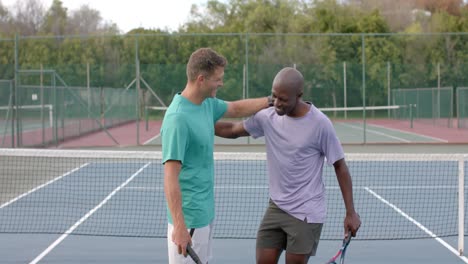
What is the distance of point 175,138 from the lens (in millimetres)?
4215

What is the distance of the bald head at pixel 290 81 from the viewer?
4.61 metres

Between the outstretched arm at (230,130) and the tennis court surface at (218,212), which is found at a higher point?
the outstretched arm at (230,130)

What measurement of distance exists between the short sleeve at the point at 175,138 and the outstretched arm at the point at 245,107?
0.76m

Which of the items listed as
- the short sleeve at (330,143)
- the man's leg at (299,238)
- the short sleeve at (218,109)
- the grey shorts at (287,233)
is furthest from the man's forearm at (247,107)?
the man's leg at (299,238)

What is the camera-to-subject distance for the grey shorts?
486cm

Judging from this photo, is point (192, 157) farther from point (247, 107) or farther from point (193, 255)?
point (247, 107)

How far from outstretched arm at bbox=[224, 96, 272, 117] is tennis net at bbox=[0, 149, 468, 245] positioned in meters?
2.95

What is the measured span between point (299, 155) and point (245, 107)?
19.5 inches

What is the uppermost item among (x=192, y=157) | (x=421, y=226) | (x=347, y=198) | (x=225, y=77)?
(x=225, y=77)

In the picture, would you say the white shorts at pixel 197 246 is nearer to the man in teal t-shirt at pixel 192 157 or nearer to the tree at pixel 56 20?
the man in teal t-shirt at pixel 192 157

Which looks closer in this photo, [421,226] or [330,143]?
[330,143]

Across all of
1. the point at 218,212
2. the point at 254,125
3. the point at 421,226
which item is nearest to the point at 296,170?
the point at 254,125

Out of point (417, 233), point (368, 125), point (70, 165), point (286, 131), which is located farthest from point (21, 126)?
point (286, 131)

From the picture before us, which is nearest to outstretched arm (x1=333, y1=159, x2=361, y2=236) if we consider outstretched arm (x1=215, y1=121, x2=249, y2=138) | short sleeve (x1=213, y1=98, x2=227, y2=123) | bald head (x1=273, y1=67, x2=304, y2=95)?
bald head (x1=273, y1=67, x2=304, y2=95)
